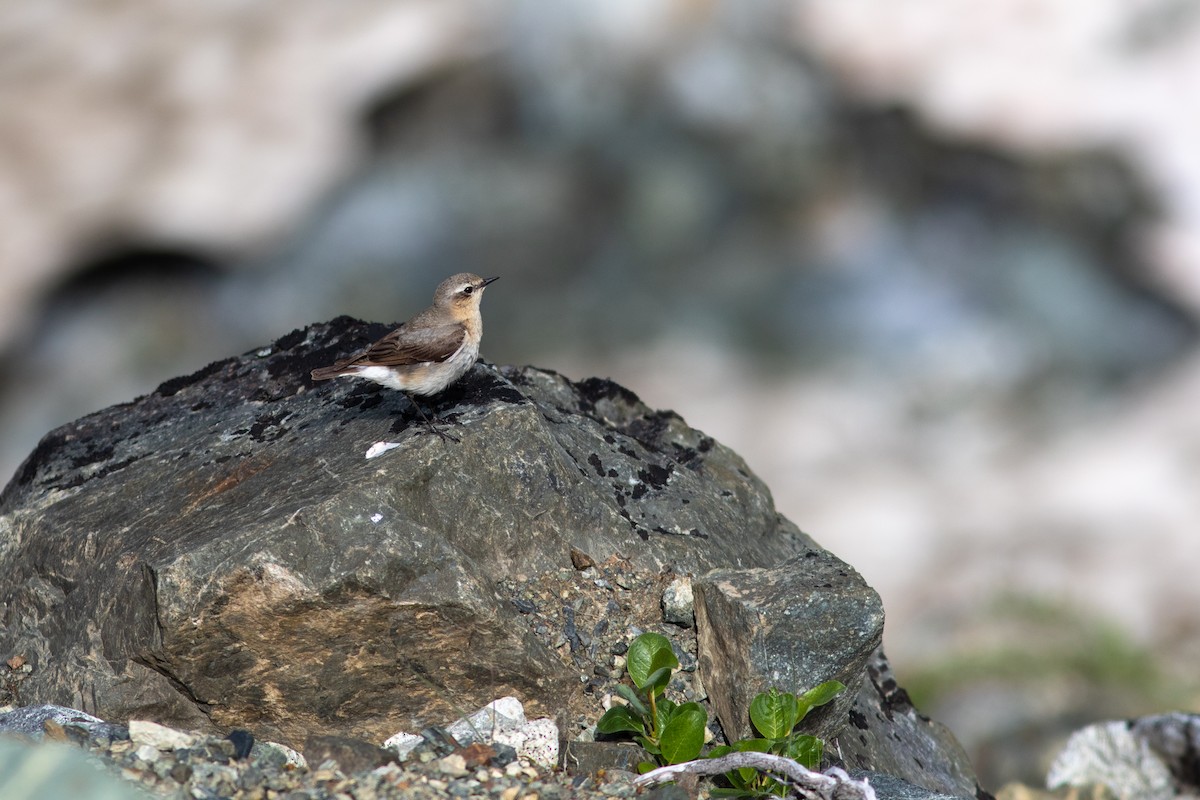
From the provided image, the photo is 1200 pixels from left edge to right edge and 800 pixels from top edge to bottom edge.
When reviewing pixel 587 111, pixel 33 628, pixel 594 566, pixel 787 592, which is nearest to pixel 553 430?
pixel 594 566

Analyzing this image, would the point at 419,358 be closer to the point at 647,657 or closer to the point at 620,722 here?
the point at 647,657

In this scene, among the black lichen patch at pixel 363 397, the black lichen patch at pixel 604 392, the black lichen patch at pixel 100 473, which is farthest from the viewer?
the black lichen patch at pixel 604 392

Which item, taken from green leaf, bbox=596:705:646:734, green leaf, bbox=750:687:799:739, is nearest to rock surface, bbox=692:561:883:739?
green leaf, bbox=750:687:799:739

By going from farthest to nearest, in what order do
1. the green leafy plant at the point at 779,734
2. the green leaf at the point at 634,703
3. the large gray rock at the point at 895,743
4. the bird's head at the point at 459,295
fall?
the bird's head at the point at 459,295
the large gray rock at the point at 895,743
the green leaf at the point at 634,703
the green leafy plant at the point at 779,734

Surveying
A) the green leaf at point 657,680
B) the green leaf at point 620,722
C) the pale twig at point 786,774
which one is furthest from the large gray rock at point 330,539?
the pale twig at point 786,774

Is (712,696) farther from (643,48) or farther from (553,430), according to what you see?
(643,48)

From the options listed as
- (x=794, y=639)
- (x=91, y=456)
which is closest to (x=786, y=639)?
(x=794, y=639)

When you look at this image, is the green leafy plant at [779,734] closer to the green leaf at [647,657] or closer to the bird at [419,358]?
the green leaf at [647,657]
